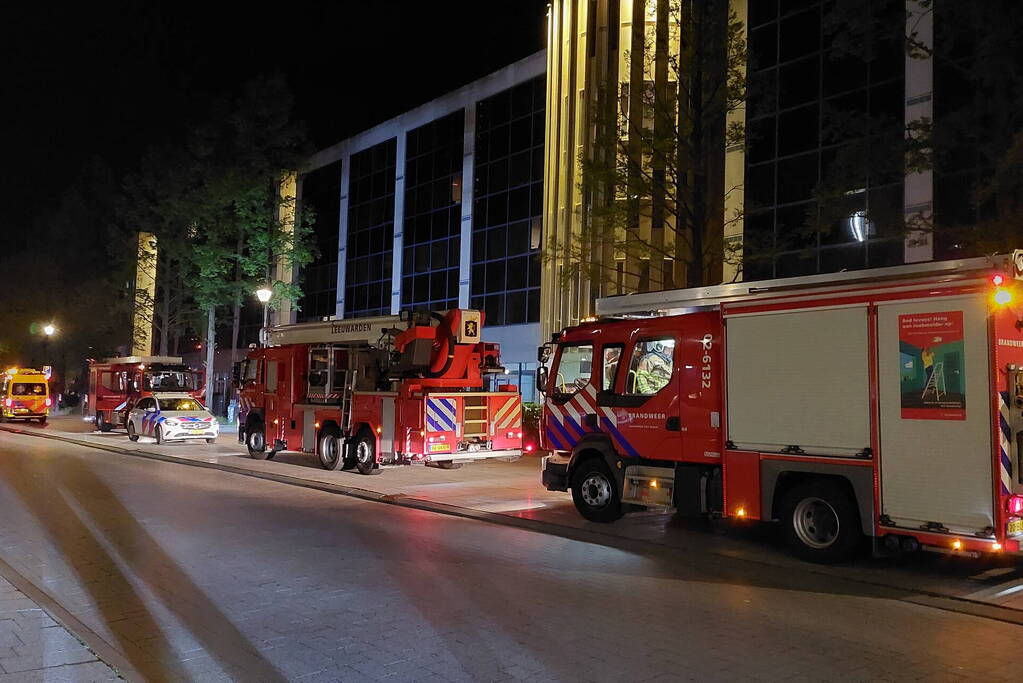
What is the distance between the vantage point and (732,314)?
9.73 m

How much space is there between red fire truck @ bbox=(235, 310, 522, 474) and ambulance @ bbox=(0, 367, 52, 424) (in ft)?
72.2

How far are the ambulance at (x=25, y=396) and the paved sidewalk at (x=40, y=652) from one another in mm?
34386

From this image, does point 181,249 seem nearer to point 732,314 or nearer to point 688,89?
point 688,89

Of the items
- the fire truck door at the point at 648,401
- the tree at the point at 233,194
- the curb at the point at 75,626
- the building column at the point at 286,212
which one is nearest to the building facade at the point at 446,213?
the building column at the point at 286,212

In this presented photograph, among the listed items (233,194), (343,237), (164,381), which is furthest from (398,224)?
(164,381)

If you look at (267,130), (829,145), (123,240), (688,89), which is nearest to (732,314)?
(688,89)

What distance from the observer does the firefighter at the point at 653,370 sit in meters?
10.6

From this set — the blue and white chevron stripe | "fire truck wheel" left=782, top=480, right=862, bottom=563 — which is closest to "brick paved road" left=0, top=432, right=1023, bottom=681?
"fire truck wheel" left=782, top=480, right=862, bottom=563

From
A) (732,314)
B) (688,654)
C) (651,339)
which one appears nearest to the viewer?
Result: (688,654)

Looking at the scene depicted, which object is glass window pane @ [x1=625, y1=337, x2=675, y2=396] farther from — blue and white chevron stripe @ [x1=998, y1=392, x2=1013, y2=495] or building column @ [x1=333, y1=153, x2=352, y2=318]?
building column @ [x1=333, y1=153, x2=352, y2=318]

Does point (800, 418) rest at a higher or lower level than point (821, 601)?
higher

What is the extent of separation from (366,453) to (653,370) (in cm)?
835

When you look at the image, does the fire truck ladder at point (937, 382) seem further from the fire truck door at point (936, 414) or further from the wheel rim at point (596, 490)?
the wheel rim at point (596, 490)

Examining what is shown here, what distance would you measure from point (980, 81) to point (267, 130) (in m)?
30.2
